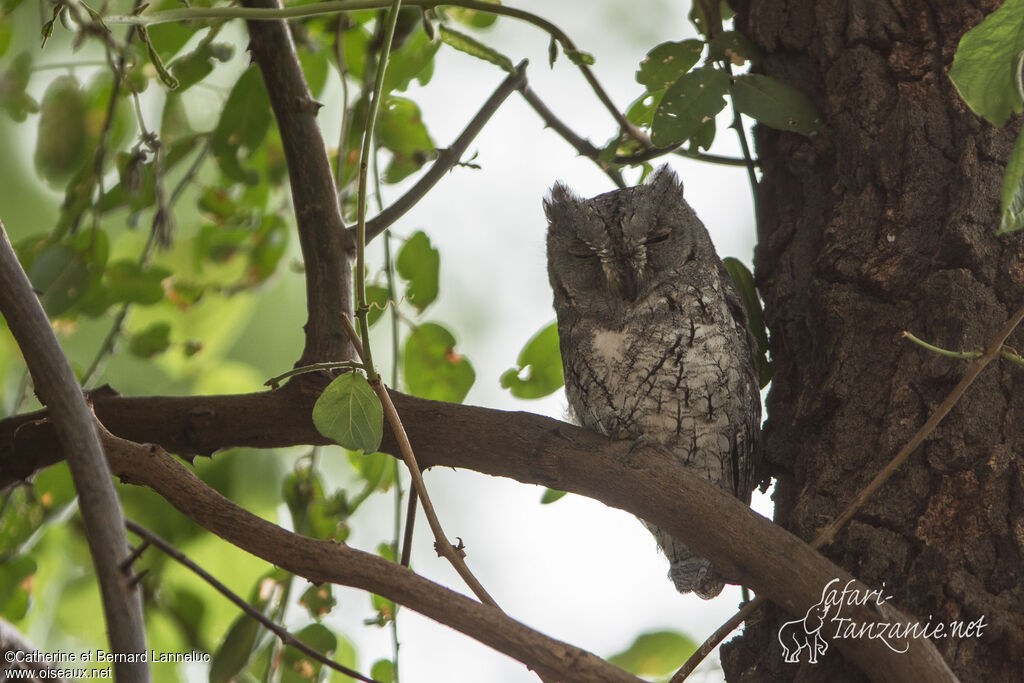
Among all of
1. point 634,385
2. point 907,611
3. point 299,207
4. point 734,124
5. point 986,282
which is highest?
point 734,124

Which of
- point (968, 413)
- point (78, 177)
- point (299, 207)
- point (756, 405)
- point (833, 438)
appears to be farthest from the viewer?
point (78, 177)

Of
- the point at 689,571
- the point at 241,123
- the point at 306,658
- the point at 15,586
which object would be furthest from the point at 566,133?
the point at 15,586

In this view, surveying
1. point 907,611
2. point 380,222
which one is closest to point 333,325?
point 380,222

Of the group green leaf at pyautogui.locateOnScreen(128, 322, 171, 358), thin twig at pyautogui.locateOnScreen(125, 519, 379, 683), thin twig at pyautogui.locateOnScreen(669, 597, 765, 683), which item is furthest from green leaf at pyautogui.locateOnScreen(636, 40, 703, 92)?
thin twig at pyautogui.locateOnScreen(125, 519, 379, 683)

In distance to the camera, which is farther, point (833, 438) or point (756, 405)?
point (756, 405)

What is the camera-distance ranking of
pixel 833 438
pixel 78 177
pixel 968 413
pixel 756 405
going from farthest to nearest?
pixel 78 177, pixel 756 405, pixel 833 438, pixel 968 413

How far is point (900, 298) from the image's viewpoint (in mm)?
1623

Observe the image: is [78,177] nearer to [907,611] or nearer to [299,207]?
[299,207]

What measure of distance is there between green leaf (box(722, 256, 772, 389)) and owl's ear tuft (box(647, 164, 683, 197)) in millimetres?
306

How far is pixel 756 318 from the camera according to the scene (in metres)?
1.97

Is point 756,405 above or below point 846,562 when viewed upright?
above

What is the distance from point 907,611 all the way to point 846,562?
0.11 metres

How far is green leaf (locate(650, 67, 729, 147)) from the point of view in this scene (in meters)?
1.73

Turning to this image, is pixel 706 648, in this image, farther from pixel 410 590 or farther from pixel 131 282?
pixel 131 282
